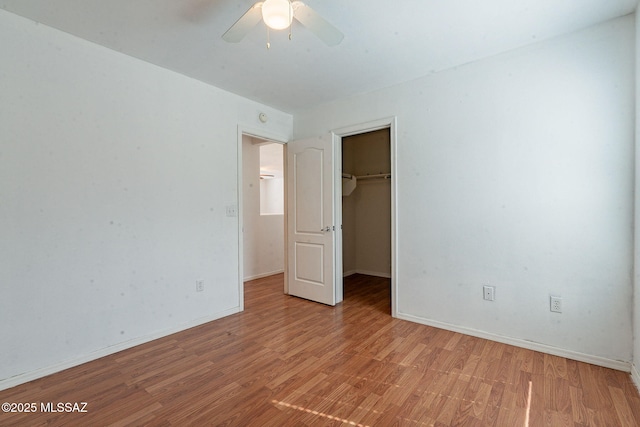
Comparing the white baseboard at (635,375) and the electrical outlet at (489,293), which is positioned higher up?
the electrical outlet at (489,293)

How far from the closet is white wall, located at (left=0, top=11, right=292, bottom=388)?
2539 mm

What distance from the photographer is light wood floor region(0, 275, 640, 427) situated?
1653 millimetres

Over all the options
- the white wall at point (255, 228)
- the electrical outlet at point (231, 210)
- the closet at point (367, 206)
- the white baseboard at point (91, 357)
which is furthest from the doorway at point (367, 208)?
the white baseboard at point (91, 357)

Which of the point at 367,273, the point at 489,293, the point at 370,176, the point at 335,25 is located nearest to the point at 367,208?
the point at 370,176

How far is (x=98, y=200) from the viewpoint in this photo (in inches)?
93.4

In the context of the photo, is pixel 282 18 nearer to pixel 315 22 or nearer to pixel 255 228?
pixel 315 22

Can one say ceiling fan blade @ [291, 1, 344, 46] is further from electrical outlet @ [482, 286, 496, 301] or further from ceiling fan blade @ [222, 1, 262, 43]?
electrical outlet @ [482, 286, 496, 301]

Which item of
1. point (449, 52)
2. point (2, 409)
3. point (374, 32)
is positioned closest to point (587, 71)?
point (449, 52)

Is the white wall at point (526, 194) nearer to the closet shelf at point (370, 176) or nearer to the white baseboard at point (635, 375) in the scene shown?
the white baseboard at point (635, 375)

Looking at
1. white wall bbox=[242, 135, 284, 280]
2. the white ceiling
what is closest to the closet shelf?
white wall bbox=[242, 135, 284, 280]

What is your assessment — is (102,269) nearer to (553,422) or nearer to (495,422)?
(495,422)

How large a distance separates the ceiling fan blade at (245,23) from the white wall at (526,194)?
182cm

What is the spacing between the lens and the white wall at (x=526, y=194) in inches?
83.2

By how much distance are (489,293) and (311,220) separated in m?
2.05
